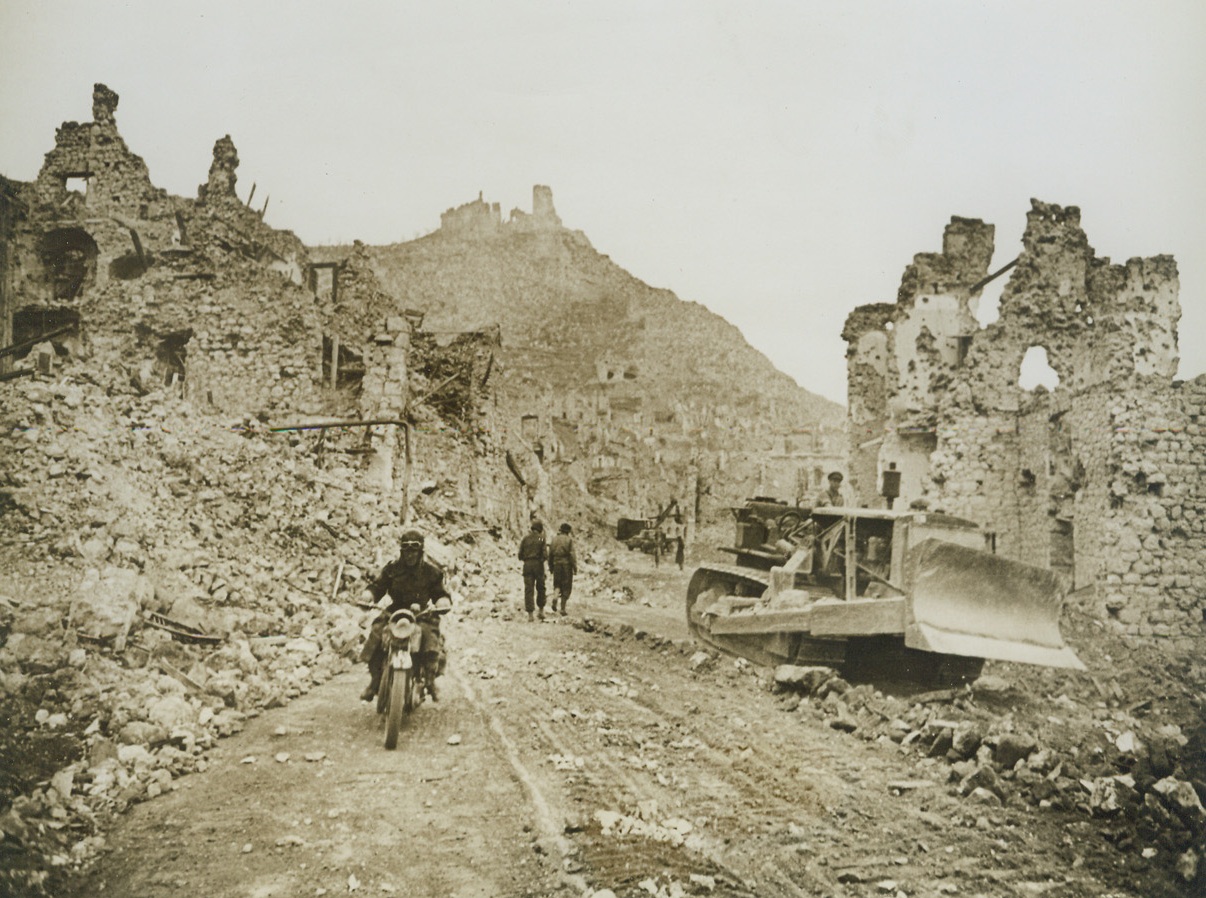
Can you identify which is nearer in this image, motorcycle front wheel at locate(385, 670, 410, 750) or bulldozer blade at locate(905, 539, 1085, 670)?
motorcycle front wheel at locate(385, 670, 410, 750)

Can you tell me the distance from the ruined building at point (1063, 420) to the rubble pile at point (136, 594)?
9.76 metres

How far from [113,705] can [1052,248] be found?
730 inches

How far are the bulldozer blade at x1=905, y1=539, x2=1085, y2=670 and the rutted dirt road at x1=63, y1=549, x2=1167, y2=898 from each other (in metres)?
1.57

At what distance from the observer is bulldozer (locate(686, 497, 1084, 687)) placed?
24.8 ft

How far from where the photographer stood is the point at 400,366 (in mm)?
16531

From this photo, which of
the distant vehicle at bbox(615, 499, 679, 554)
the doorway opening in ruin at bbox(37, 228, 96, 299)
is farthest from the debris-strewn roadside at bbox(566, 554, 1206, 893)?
the distant vehicle at bbox(615, 499, 679, 554)

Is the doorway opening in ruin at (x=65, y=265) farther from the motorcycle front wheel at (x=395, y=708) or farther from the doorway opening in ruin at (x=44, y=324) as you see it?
the motorcycle front wheel at (x=395, y=708)

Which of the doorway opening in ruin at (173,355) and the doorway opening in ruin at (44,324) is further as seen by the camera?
A: the doorway opening in ruin at (173,355)

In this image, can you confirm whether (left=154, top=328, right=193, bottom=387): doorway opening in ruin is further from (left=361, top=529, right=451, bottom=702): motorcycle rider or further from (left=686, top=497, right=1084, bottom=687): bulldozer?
(left=686, top=497, right=1084, bottom=687): bulldozer

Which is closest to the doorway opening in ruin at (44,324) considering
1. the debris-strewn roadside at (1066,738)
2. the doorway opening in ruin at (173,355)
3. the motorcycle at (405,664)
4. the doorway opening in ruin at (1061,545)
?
the doorway opening in ruin at (173,355)

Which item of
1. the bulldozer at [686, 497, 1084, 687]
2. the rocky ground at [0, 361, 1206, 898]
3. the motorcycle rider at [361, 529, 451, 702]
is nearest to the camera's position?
the rocky ground at [0, 361, 1206, 898]

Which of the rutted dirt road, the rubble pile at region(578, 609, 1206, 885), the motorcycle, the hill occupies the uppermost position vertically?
the hill

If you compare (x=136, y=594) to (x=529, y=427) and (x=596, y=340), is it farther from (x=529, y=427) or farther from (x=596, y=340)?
(x=596, y=340)

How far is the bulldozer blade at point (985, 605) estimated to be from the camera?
745 centimetres
